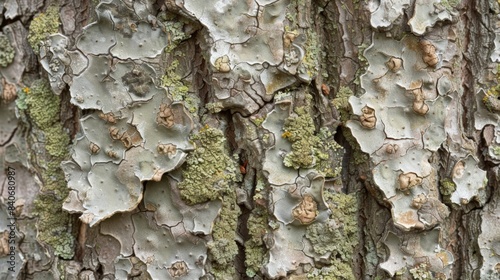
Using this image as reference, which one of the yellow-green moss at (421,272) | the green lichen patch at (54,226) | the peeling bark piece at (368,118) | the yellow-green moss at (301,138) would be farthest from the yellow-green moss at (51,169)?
the yellow-green moss at (421,272)

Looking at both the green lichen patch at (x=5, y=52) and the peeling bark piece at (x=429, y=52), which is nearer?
the peeling bark piece at (x=429, y=52)

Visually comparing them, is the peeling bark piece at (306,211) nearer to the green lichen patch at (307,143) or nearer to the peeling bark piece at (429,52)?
the green lichen patch at (307,143)

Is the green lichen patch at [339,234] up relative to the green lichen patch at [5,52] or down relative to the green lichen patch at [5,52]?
up

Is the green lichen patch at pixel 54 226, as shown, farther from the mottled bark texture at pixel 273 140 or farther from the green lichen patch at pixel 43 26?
the green lichen patch at pixel 43 26

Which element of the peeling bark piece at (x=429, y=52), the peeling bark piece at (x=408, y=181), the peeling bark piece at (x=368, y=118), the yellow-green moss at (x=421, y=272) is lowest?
the yellow-green moss at (x=421, y=272)

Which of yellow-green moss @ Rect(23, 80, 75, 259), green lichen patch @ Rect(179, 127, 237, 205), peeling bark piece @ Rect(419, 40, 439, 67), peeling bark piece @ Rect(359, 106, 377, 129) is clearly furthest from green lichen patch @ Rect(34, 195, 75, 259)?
peeling bark piece @ Rect(419, 40, 439, 67)

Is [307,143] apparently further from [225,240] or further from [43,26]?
Result: [43,26]

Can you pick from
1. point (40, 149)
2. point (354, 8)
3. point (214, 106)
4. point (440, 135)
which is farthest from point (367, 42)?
point (40, 149)

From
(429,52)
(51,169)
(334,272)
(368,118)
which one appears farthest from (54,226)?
(429,52)

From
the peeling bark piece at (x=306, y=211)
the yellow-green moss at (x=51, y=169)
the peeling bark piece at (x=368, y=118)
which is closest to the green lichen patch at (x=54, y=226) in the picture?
the yellow-green moss at (x=51, y=169)
